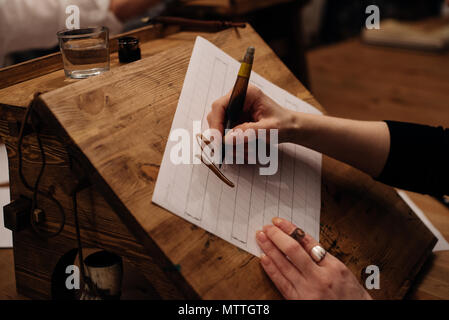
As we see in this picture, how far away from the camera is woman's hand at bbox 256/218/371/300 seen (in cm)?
61

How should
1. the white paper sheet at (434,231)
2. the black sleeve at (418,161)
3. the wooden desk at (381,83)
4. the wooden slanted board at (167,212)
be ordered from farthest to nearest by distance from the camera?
1. the wooden desk at (381,83)
2. the white paper sheet at (434,231)
3. the black sleeve at (418,161)
4. the wooden slanted board at (167,212)

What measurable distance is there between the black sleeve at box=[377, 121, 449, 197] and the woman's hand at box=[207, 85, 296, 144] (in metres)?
0.24

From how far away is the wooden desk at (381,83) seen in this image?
7.16 feet

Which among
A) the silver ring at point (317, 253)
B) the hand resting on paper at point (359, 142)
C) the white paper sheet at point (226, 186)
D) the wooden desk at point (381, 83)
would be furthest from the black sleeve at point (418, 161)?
the wooden desk at point (381, 83)

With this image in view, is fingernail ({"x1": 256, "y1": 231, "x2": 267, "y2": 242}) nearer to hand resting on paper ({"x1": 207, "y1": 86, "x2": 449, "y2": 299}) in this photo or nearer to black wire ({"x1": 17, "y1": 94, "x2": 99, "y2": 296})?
hand resting on paper ({"x1": 207, "y1": 86, "x2": 449, "y2": 299})

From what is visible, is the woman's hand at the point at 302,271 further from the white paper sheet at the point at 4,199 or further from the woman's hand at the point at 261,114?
the white paper sheet at the point at 4,199

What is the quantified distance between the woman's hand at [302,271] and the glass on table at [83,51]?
0.46 metres

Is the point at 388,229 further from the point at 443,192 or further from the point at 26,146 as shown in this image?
the point at 26,146

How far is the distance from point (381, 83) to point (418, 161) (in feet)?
6.25

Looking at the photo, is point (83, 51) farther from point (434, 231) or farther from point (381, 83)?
point (381, 83)

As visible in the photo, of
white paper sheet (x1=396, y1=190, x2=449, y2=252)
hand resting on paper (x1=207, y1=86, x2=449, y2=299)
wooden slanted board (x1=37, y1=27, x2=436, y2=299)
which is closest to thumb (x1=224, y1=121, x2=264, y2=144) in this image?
hand resting on paper (x1=207, y1=86, x2=449, y2=299)

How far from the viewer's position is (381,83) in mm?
2578

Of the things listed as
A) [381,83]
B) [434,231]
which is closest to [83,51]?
[434,231]
